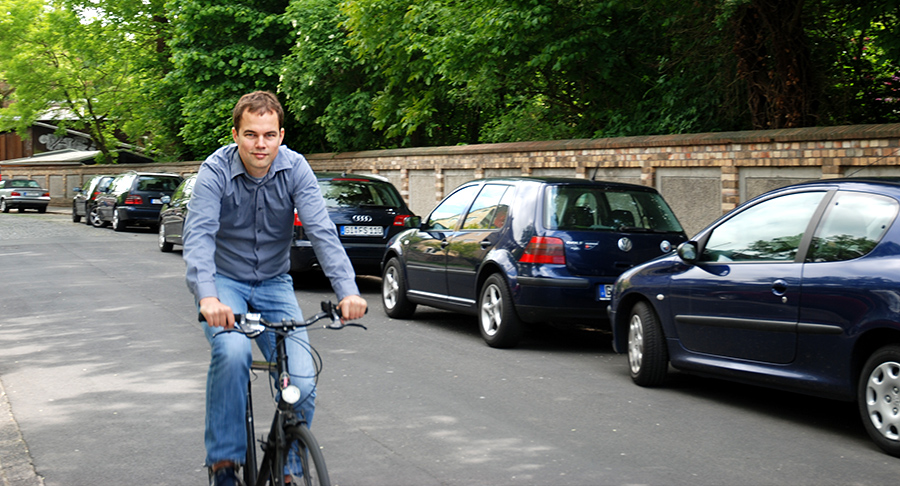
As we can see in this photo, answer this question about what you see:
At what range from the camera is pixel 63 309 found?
12.0 metres

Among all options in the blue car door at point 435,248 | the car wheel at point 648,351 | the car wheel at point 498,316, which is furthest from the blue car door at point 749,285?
the blue car door at point 435,248

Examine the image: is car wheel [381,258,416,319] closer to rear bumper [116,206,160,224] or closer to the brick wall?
the brick wall

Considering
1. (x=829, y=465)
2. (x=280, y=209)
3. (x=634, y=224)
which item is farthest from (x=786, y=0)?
(x=280, y=209)

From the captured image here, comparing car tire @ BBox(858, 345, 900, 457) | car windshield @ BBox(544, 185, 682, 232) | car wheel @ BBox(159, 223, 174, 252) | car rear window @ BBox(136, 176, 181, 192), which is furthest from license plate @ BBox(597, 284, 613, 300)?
car rear window @ BBox(136, 176, 181, 192)

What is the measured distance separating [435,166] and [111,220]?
527 inches

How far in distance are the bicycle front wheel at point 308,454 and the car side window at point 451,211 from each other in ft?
22.6

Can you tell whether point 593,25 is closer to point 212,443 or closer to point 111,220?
point 212,443

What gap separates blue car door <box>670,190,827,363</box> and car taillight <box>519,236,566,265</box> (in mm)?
1737

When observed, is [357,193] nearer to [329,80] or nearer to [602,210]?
[602,210]

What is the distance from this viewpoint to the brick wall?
11305 millimetres

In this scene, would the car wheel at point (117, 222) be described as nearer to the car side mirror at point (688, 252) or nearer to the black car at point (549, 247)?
the black car at point (549, 247)

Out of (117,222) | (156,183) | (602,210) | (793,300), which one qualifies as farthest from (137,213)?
(793,300)

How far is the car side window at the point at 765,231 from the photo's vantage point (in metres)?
6.45

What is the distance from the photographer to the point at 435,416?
21.4ft
